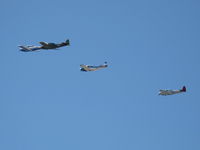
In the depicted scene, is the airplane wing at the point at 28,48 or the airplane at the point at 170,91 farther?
the airplane at the point at 170,91

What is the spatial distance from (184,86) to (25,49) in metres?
50.8

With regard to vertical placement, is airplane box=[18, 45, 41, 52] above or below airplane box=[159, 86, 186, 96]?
above

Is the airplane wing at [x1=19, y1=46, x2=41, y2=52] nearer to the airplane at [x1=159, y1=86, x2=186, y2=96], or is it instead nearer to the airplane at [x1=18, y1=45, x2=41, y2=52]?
the airplane at [x1=18, y1=45, x2=41, y2=52]

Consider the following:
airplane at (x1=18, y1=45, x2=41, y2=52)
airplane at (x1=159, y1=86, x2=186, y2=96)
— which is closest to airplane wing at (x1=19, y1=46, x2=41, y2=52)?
airplane at (x1=18, y1=45, x2=41, y2=52)

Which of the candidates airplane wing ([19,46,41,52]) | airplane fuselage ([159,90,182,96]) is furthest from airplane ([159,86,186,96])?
airplane wing ([19,46,41,52])

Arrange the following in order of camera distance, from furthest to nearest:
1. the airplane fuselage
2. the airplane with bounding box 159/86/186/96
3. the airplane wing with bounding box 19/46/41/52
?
the airplane fuselage → the airplane with bounding box 159/86/186/96 → the airplane wing with bounding box 19/46/41/52

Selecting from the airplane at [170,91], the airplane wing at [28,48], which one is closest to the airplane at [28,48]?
the airplane wing at [28,48]

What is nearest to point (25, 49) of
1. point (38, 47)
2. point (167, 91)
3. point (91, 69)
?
point (38, 47)

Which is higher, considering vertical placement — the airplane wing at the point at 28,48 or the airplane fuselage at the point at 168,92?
the airplane wing at the point at 28,48

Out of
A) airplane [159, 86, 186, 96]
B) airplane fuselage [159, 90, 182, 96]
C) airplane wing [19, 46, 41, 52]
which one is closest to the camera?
airplane wing [19, 46, 41, 52]

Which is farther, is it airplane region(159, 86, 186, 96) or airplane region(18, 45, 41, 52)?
airplane region(159, 86, 186, 96)

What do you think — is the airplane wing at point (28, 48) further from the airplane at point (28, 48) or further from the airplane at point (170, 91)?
the airplane at point (170, 91)

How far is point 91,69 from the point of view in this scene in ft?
487

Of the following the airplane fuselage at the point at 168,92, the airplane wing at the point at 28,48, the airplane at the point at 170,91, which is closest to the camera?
the airplane wing at the point at 28,48
